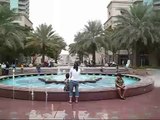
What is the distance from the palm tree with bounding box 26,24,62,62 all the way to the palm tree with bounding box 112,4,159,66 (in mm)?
16284

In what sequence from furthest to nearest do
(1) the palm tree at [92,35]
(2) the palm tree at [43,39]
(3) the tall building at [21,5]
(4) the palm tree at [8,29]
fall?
(3) the tall building at [21,5] < (2) the palm tree at [43,39] < (1) the palm tree at [92,35] < (4) the palm tree at [8,29]

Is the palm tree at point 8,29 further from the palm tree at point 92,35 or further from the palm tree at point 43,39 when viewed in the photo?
the palm tree at point 92,35

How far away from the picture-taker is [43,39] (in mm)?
59094

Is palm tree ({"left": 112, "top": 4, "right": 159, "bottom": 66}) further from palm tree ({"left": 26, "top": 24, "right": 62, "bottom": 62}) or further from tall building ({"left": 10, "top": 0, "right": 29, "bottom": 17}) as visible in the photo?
tall building ({"left": 10, "top": 0, "right": 29, "bottom": 17})

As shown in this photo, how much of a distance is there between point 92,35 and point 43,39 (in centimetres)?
935

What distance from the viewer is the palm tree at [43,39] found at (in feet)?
190

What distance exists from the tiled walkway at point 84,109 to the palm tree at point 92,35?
143 ft

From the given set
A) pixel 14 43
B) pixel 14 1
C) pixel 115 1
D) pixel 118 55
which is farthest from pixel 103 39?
pixel 14 1

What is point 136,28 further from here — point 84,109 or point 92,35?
point 84,109

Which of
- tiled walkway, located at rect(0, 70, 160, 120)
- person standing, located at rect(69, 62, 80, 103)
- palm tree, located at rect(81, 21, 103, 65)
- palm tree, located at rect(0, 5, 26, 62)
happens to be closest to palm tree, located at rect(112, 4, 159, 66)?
palm tree, located at rect(81, 21, 103, 65)

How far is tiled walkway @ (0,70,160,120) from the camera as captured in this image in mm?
9305

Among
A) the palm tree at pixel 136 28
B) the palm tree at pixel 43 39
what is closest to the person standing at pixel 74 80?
the palm tree at pixel 136 28

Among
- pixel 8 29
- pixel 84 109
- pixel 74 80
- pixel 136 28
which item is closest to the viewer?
pixel 84 109

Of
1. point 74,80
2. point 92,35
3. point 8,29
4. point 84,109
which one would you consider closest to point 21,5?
point 92,35
